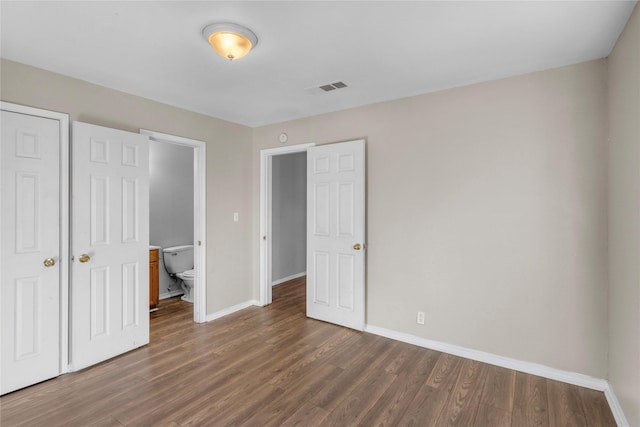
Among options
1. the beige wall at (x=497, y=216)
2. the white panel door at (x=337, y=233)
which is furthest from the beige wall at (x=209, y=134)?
the beige wall at (x=497, y=216)

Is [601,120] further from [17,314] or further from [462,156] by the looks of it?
[17,314]

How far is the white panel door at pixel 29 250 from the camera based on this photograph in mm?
2260

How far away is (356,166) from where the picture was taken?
133 inches

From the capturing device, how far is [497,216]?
105 inches

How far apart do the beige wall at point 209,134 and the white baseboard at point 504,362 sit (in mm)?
1924

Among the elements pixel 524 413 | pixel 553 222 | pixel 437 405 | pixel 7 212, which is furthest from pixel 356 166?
pixel 7 212

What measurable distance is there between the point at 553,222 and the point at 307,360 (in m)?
2.30

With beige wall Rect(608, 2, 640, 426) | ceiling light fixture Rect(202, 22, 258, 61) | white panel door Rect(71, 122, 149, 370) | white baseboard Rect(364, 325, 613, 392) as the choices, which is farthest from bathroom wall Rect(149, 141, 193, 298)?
beige wall Rect(608, 2, 640, 426)

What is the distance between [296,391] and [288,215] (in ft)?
12.2

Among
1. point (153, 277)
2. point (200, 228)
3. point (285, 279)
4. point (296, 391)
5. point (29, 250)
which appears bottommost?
point (296, 391)

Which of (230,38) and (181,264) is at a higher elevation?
(230,38)

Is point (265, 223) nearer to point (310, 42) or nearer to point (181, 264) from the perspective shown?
point (181, 264)

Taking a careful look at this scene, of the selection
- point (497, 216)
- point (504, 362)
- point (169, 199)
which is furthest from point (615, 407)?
point (169, 199)

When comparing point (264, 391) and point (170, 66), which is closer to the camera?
point (264, 391)
